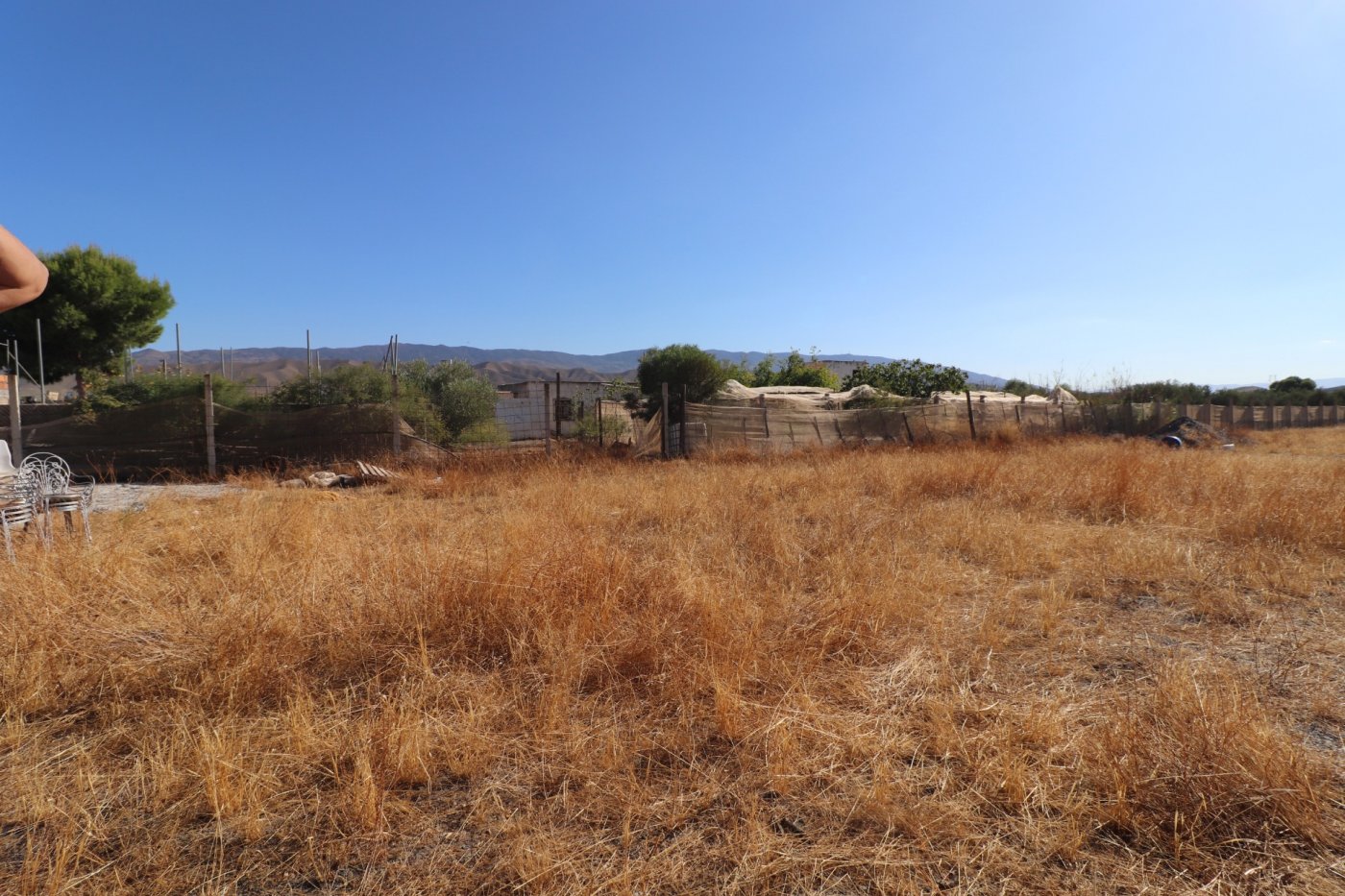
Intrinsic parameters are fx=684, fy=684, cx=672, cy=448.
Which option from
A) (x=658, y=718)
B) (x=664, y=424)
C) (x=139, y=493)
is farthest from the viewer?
(x=664, y=424)

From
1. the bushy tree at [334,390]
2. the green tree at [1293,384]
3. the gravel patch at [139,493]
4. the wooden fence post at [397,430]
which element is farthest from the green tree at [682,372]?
the green tree at [1293,384]

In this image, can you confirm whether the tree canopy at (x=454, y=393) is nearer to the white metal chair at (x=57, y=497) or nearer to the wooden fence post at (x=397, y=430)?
the wooden fence post at (x=397, y=430)

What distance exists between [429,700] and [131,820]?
94 centimetres

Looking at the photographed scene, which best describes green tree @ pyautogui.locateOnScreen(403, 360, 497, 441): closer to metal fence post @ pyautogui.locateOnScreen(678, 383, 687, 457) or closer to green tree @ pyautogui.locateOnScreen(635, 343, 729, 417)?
metal fence post @ pyautogui.locateOnScreen(678, 383, 687, 457)

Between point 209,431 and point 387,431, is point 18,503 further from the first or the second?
point 209,431

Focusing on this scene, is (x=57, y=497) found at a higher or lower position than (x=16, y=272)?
lower

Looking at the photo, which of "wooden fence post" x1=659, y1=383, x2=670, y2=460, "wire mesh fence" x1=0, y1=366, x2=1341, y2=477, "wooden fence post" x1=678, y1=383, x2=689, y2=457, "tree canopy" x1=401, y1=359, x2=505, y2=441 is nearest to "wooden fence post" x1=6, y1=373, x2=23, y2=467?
"wire mesh fence" x1=0, y1=366, x2=1341, y2=477

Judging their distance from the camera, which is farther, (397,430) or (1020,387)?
(1020,387)

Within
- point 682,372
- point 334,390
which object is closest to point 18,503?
point 334,390

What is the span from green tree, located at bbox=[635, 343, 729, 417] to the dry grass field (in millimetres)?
18233

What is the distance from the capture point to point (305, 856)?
1.84 m

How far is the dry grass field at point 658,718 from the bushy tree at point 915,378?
19294 millimetres

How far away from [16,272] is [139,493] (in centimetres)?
1084

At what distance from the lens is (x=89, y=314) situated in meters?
27.5
